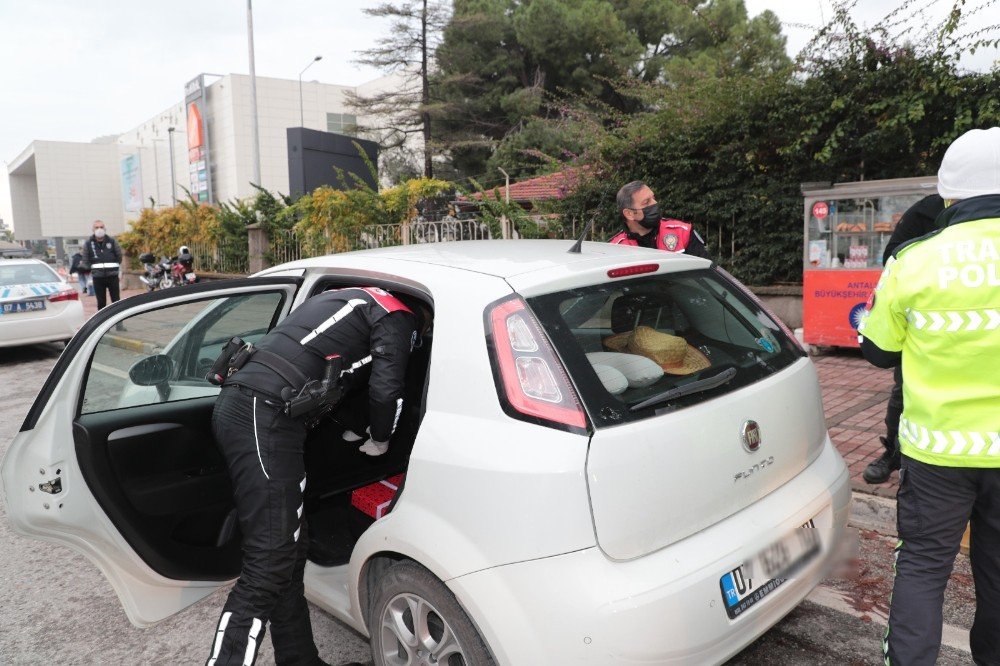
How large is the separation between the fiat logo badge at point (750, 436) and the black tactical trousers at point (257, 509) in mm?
1444

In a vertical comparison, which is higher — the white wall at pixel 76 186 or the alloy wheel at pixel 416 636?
the white wall at pixel 76 186

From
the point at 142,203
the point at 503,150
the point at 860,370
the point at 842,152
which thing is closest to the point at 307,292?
the point at 860,370

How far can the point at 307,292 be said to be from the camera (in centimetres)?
294

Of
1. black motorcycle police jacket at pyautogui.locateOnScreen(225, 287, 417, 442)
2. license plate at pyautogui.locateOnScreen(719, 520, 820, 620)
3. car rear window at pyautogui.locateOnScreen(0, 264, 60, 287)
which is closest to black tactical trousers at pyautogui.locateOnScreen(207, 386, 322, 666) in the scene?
black motorcycle police jacket at pyautogui.locateOnScreen(225, 287, 417, 442)

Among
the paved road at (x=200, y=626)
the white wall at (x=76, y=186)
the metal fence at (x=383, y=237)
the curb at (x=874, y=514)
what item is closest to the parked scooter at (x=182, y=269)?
the metal fence at (x=383, y=237)

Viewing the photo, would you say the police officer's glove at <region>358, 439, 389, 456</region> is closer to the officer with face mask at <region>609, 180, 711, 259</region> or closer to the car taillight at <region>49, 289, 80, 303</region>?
the officer with face mask at <region>609, 180, 711, 259</region>

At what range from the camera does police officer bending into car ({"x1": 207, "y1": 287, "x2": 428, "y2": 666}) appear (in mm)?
2262

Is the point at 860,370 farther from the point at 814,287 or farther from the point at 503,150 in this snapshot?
the point at 503,150

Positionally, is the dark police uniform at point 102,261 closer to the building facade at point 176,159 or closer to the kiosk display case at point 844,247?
the kiosk display case at point 844,247

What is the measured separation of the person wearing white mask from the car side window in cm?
1015

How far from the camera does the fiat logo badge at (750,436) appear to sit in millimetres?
2088

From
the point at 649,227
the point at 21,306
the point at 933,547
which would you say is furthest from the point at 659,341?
the point at 21,306

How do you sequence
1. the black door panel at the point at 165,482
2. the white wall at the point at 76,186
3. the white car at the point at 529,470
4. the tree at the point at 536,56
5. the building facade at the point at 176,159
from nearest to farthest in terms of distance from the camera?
the white car at the point at 529,470 → the black door panel at the point at 165,482 → the tree at the point at 536,56 → the building facade at the point at 176,159 → the white wall at the point at 76,186

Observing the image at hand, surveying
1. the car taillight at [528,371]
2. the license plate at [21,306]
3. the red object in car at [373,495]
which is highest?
the car taillight at [528,371]
